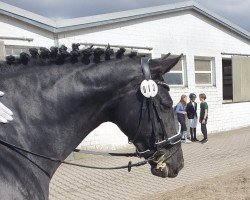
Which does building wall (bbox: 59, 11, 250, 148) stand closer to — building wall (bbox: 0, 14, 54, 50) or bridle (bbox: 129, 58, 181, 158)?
building wall (bbox: 0, 14, 54, 50)

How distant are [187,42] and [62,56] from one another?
13.8m

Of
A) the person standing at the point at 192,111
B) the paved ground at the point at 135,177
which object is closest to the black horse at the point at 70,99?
the paved ground at the point at 135,177

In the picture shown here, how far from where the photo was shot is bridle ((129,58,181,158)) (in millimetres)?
2838

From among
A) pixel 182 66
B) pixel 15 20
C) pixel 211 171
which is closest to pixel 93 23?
pixel 15 20

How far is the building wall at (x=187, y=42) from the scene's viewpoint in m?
13.0

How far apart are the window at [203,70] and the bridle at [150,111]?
1415 centimetres

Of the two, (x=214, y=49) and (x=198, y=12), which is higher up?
(x=198, y=12)

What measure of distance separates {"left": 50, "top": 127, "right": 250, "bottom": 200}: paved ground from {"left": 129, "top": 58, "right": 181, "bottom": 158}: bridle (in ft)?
14.1

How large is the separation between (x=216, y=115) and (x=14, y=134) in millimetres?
15650

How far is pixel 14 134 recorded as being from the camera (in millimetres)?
2572

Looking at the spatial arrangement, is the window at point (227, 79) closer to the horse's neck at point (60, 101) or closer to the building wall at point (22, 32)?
the building wall at point (22, 32)

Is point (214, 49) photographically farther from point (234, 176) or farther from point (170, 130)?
point (170, 130)

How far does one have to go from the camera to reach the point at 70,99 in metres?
2.85

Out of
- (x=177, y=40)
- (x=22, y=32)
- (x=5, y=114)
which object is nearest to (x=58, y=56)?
(x=5, y=114)
